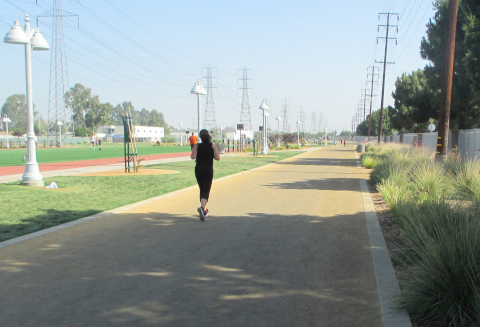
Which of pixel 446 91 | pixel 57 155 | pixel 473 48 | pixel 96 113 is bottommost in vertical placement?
pixel 57 155

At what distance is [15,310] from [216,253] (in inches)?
106

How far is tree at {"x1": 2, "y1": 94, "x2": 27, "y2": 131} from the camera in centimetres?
16138

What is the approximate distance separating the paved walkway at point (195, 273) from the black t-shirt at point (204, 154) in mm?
1141

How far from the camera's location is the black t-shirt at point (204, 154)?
8734 mm

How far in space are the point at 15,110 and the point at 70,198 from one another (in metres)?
173

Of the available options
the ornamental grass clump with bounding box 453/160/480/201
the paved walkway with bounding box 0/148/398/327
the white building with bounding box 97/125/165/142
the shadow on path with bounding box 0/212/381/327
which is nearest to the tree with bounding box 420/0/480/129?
the ornamental grass clump with bounding box 453/160/480/201

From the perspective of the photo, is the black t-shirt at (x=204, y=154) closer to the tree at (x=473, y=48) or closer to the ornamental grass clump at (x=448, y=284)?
the ornamental grass clump at (x=448, y=284)

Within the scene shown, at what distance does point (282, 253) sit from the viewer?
6.11m

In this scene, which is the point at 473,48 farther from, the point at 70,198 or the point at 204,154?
the point at 70,198

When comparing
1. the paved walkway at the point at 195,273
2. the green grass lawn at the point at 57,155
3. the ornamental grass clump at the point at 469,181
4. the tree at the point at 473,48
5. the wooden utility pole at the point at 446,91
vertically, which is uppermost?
the tree at the point at 473,48

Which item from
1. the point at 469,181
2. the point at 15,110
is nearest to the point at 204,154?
the point at 469,181

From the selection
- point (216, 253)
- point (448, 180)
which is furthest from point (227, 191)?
point (216, 253)

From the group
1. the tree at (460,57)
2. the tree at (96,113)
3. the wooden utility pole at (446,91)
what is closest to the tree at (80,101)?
the tree at (96,113)

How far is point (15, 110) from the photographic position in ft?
534
